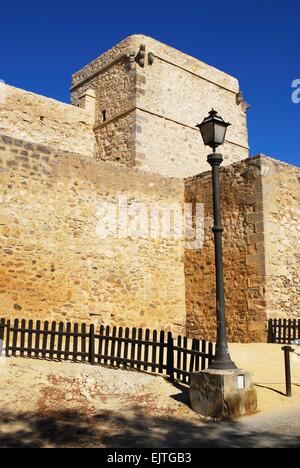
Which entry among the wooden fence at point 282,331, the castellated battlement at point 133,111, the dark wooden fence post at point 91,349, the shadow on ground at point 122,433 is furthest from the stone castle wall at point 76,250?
the shadow on ground at point 122,433

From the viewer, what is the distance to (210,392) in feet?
17.2

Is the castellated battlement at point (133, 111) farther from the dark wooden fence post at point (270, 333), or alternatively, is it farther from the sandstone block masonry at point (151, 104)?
the dark wooden fence post at point (270, 333)

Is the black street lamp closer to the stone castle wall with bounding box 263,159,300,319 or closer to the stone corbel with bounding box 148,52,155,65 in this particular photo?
the stone castle wall with bounding box 263,159,300,319

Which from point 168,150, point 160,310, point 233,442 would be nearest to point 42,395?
point 233,442

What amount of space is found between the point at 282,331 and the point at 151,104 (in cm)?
963

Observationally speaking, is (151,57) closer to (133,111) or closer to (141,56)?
(141,56)

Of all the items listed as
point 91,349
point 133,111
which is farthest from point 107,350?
point 133,111

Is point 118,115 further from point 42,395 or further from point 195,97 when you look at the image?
point 42,395

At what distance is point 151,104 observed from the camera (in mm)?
16469

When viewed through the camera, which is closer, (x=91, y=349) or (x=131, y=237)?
(x=91, y=349)

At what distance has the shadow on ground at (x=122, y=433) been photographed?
417 cm

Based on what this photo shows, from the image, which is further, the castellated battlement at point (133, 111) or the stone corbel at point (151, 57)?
the stone corbel at point (151, 57)

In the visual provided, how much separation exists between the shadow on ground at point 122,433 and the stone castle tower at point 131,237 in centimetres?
508

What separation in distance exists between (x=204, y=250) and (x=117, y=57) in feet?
29.1
